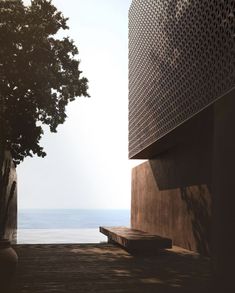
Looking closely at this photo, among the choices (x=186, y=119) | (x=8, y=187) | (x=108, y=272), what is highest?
(x=186, y=119)

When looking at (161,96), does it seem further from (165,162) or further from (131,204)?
(131,204)

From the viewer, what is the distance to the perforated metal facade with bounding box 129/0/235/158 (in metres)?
9.16

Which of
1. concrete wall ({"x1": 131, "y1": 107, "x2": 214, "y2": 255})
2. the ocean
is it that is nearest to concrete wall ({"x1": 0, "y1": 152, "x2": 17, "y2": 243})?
concrete wall ({"x1": 131, "y1": 107, "x2": 214, "y2": 255})

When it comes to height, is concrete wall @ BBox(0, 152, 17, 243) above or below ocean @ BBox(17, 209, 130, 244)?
above

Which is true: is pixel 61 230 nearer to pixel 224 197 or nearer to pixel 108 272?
pixel 108 272

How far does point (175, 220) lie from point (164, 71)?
498cm

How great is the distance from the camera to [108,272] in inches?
340

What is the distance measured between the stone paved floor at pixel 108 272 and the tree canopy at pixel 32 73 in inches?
139

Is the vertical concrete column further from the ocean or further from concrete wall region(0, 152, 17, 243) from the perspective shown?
the ocean

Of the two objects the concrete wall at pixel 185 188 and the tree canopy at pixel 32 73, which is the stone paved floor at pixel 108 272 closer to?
the concrete wall at pixel 185 188

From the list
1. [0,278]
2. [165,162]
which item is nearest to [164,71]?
[165,162]

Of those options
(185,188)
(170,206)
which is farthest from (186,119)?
(170,206)

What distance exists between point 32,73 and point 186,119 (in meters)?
4.37

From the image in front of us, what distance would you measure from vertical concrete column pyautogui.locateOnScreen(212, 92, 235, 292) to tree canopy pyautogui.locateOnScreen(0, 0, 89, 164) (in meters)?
6.31
